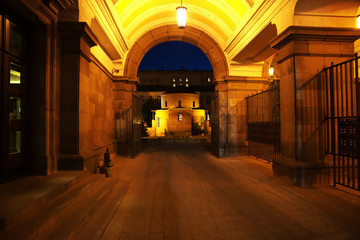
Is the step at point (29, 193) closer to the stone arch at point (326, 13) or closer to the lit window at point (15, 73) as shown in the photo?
the lit window at point (15, 73)

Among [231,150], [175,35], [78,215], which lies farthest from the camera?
[175,35]

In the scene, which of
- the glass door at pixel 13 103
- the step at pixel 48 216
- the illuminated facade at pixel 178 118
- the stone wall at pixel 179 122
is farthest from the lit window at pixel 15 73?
the stone wall at pixel 179 122

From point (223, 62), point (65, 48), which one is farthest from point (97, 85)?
point (223, 62)

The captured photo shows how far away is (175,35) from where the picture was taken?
11312 millimetres

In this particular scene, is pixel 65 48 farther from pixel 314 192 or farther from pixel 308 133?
pixel 314 192

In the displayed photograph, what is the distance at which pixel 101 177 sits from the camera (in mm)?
5469

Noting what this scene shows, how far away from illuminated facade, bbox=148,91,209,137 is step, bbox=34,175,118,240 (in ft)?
105

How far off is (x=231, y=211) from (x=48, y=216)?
3.12 m

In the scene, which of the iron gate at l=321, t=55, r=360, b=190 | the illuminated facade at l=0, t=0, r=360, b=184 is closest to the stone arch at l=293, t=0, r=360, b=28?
the illuminated facade at l=0, t=0, r=360, b=184

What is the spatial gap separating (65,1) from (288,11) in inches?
226

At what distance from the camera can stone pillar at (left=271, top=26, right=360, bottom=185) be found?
544 cm

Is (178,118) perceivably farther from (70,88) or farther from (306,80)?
(70,88)

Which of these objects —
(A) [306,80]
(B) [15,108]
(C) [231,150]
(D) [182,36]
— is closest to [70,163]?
(B) [15,108]

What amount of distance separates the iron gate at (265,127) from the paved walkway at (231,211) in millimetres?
2639
